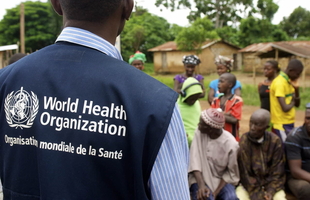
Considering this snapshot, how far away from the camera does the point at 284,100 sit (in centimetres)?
453

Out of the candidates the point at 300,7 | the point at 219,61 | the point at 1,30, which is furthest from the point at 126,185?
the point at 300,7

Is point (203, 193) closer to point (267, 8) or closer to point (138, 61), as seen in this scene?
point (138, 61)

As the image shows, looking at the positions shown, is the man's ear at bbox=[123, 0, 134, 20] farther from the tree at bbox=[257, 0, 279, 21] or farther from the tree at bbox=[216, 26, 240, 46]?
the tree at bbox=[257, 0, 279, 21]

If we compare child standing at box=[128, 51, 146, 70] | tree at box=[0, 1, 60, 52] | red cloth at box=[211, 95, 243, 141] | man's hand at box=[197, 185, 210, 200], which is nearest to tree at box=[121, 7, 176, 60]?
tree at box=[0, 1, 60, 52]

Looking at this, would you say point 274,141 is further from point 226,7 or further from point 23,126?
point 226,7

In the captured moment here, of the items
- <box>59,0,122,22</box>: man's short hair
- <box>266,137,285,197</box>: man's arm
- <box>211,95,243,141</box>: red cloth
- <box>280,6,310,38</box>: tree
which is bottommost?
<box>266,137,285,197</box>: man's arm

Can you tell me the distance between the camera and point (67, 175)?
96cm

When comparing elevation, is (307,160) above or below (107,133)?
below

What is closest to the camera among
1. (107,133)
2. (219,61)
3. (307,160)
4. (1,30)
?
(107,133)

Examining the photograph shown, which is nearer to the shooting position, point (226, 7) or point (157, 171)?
point (157, 171)

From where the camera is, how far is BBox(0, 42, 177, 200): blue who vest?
95 cm

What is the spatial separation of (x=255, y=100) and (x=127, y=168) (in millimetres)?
11326

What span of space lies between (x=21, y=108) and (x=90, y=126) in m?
0.24

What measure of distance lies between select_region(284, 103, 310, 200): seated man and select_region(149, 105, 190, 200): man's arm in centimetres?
295
